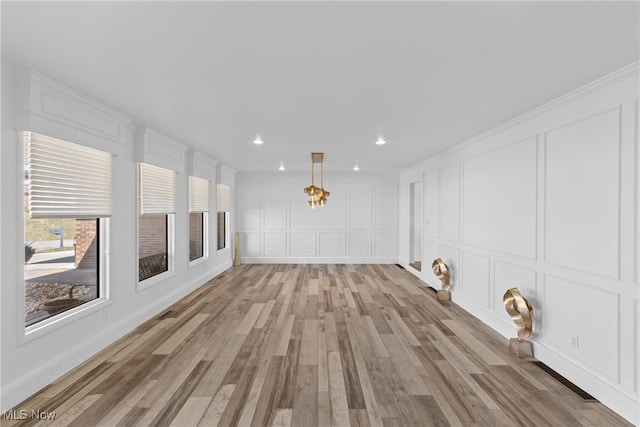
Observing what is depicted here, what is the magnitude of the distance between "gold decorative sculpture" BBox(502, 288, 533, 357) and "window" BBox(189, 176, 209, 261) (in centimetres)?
537

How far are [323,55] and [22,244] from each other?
285cm

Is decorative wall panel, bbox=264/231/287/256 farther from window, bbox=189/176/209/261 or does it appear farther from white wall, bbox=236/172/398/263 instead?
window, bbox=189/176/209/261

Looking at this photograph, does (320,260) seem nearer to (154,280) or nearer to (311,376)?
(154,280)

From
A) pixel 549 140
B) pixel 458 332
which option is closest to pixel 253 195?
pixel 458 332

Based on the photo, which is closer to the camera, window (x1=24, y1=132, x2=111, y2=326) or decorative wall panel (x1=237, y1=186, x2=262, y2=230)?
window (x1=24, y1=132, x2=111, y2=326)

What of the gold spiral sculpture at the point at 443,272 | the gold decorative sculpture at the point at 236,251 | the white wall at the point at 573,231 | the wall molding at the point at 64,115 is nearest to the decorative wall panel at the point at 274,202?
the gold decorative sculpture at the point at 236,251

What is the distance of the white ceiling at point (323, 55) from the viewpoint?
5.90 ft

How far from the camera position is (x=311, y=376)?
305 cm

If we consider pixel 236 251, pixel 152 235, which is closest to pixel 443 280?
pixel 152 235

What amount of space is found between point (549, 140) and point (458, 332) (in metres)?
2.51

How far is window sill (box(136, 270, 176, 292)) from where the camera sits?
442 cm

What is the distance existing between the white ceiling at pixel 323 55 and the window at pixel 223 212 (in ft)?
13.7

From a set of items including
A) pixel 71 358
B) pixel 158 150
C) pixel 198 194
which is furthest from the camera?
pixel 198 194

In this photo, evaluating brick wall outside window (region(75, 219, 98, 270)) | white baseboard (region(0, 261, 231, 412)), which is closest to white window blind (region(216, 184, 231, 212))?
white baseboard (region(0, 261, 231, 412))
